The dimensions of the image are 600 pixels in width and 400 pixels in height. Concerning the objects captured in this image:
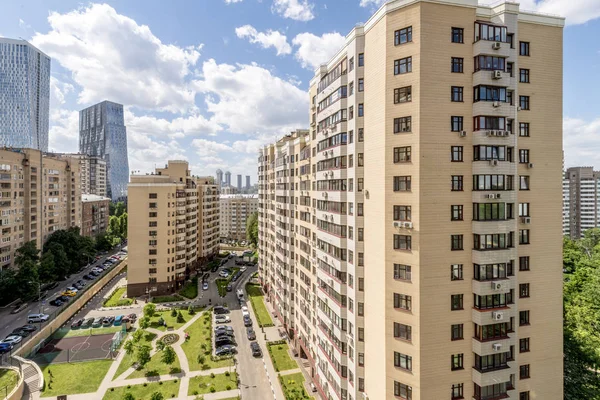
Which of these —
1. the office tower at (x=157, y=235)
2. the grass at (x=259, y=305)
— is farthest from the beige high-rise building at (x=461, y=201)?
the office tower at (x=157, y=235)

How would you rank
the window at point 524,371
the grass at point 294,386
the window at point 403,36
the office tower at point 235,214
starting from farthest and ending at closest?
1. the office tower at point 235,214
2. the grass at point 294,386
3. the window at point 524,371
4. the window at point 403,36

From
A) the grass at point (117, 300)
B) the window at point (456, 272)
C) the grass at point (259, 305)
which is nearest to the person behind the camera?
the window at point (456, 272)

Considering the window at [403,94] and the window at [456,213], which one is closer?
the window at [403,94]

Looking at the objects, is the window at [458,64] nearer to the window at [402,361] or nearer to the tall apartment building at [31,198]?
the window at [402,361]

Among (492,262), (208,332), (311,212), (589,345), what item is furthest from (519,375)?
(208,332)

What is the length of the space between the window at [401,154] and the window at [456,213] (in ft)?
17.1

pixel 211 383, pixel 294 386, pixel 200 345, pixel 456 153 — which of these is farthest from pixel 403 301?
pixel 200 345

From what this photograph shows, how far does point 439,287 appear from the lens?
78.8 ft

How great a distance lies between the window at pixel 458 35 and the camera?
78.5ft

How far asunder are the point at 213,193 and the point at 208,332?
59.2m

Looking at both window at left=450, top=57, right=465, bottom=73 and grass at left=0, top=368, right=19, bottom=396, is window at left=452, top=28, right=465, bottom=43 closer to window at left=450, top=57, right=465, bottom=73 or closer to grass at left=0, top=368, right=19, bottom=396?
window at left=450, top=57, right=465, bottom=73

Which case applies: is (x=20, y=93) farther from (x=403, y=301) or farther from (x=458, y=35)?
(x=403, y=301)

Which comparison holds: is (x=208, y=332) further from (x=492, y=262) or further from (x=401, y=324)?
(x=492, y=262)

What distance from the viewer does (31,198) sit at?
7712 cm
